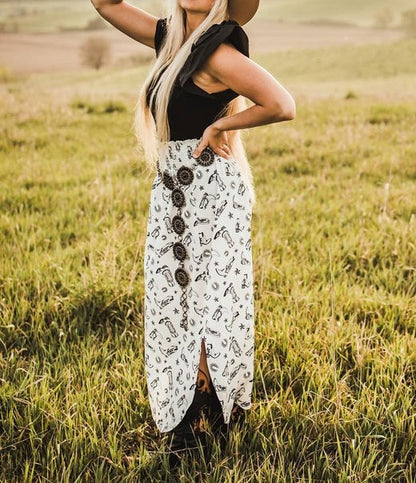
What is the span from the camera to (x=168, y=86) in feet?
6.69

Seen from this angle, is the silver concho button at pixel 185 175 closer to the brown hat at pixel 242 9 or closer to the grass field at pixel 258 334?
the brown hat at pixel 242 9

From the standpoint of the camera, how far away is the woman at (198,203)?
1968 millimetres

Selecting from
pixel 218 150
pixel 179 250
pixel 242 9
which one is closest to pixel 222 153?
pixel 218 150

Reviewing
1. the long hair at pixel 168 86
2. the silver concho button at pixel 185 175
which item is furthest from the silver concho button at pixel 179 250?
the long hair at pixel 168 86

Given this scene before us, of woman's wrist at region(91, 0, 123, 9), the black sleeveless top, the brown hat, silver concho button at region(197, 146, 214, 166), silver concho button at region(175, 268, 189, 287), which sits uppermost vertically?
woman's wrist at region(91, 0, 123, 9)

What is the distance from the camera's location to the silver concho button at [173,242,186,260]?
7.44 feet

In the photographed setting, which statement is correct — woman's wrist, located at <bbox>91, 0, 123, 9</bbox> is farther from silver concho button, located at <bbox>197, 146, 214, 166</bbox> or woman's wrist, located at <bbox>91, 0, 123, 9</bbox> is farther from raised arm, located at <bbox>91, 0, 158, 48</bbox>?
silver concho button, located at <bbox>197, 146, 214, 166</bbox>

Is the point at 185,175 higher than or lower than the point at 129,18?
lower

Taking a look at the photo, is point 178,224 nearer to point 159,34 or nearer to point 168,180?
point 168,180

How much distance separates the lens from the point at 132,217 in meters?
4.70

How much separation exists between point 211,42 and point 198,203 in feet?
2.06

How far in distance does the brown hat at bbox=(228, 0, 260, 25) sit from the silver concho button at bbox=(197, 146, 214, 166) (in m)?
0.53

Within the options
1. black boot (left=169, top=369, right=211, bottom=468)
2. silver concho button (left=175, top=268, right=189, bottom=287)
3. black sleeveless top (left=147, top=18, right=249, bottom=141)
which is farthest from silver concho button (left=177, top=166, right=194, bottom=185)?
black boot (left=169, top=369, right=211, bottom=468)

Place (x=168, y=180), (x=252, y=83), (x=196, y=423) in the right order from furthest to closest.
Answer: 1. (x=196, y=423)
2. (x=168, y=180)
3. (x=252, y=83)
